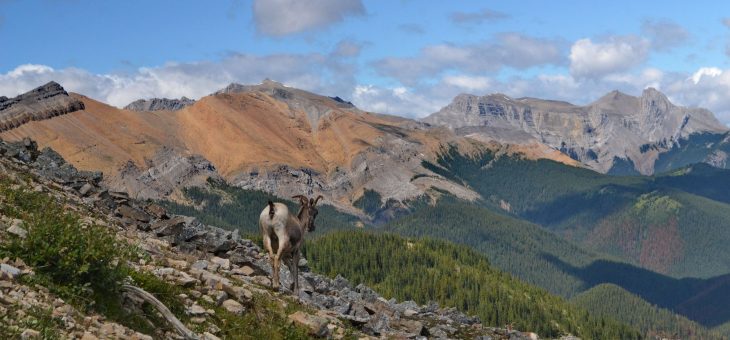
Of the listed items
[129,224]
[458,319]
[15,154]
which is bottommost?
[458,319]

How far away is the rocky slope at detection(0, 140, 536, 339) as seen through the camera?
752 inches

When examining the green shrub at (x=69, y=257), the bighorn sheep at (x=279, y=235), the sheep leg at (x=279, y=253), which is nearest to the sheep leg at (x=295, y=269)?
the bighorn sheep at (x=279, y=235)

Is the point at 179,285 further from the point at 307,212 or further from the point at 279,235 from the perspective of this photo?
the point at 307,212

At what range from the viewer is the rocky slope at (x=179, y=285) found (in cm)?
1909

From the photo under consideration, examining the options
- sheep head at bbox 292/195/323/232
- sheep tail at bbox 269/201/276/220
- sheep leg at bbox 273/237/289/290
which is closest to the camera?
sheep tail at bbox 269/201/276/220

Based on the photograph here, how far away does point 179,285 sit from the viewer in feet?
87.1

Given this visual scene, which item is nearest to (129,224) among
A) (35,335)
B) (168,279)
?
(168,279)

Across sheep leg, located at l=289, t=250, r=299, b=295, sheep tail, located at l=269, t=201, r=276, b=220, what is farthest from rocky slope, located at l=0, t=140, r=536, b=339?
sheep tail, located at l=269, t=201, r=276, b=220

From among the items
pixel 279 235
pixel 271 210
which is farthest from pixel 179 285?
pixel 279 235

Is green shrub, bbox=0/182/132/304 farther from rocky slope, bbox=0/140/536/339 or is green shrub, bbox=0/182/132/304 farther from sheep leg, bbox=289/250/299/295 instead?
sheep leg, bbox=289/250/299/295

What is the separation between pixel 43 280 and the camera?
1986cm

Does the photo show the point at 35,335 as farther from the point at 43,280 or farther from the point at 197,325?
the point at 197,325

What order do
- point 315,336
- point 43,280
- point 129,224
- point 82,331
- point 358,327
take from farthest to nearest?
point 129,224 → point 358,327 → point 315,336 → point 43,280 → point 82,331

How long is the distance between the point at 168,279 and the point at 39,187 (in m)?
16.6
